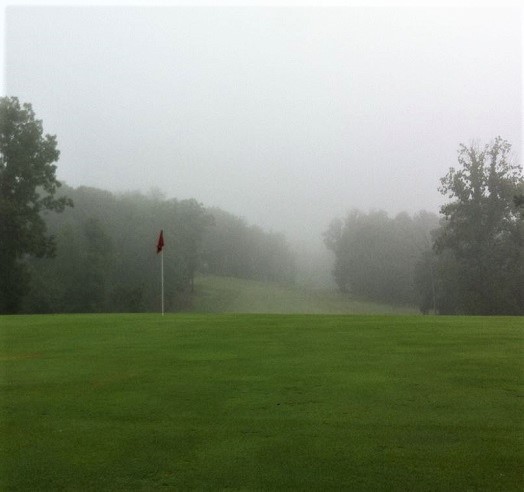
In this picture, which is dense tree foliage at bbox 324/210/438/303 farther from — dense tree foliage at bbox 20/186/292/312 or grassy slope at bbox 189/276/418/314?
dense tree foliage at bbox 20/186/292/312

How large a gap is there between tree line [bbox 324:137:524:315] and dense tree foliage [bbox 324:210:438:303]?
88mm

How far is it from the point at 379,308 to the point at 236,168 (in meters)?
22.9

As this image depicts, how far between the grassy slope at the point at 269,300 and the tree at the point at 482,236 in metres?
6.79

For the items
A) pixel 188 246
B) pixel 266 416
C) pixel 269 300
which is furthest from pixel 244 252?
pixel 266 416

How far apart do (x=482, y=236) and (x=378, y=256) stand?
382 inches

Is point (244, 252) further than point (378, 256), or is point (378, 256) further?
point (378, 256)

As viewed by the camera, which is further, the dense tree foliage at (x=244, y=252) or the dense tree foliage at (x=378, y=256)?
the dense tree foliage at (x=378, y=256)

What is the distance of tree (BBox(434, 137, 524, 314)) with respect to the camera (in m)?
45.0

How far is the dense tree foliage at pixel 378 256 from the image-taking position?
174 feet

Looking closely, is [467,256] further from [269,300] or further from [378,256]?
[269,300]

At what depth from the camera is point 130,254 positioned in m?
47.1

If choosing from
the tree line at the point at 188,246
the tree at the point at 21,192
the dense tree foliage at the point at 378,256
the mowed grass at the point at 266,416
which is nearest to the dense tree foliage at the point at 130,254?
the tree line at the point at 188,246

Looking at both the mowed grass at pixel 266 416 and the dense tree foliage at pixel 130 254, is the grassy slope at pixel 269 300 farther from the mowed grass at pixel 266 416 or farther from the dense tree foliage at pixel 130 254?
the mowed grass at pixel 266 416

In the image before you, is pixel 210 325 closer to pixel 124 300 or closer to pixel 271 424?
pixel 271 424
